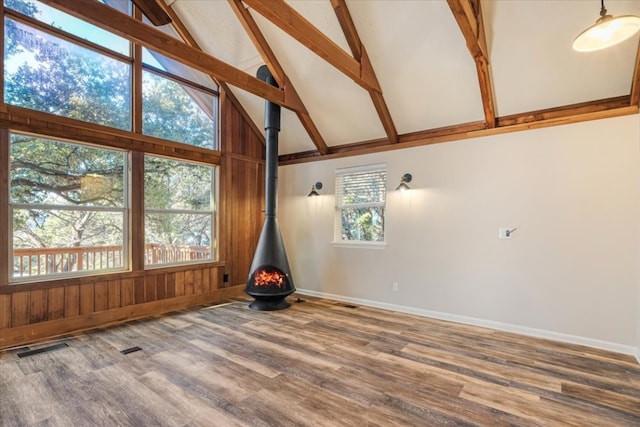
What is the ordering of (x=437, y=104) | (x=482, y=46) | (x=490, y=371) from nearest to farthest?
1. (x=490, y=371)
2. (x=482, y=46)
3. (x=437, y=104)

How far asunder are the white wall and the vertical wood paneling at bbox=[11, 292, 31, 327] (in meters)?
4.18

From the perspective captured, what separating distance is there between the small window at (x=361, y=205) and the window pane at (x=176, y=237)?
7.57ft

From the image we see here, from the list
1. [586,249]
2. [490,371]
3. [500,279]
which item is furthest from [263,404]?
[586,249]

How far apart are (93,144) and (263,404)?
149 inches

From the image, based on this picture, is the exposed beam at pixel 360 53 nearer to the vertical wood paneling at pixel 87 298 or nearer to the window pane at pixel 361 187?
the window pane at pixel 361 187

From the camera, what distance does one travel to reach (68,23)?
3.85 meters

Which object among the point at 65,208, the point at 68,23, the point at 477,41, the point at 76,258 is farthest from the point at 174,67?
the point at 477,41

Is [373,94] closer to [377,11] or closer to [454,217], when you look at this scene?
[377,11]

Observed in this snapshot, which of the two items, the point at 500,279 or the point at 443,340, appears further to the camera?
the point at 500,279

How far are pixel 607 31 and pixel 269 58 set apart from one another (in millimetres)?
3798

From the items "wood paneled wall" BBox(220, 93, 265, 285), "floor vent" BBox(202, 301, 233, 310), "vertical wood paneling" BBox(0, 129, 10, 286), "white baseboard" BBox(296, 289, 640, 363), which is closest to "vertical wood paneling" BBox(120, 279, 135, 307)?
"floor vent" BBox(202, 301, 233, 310)

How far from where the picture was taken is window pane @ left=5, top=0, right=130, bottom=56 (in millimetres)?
3557

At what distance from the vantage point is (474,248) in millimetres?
4219

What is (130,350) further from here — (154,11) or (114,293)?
(154,11)
